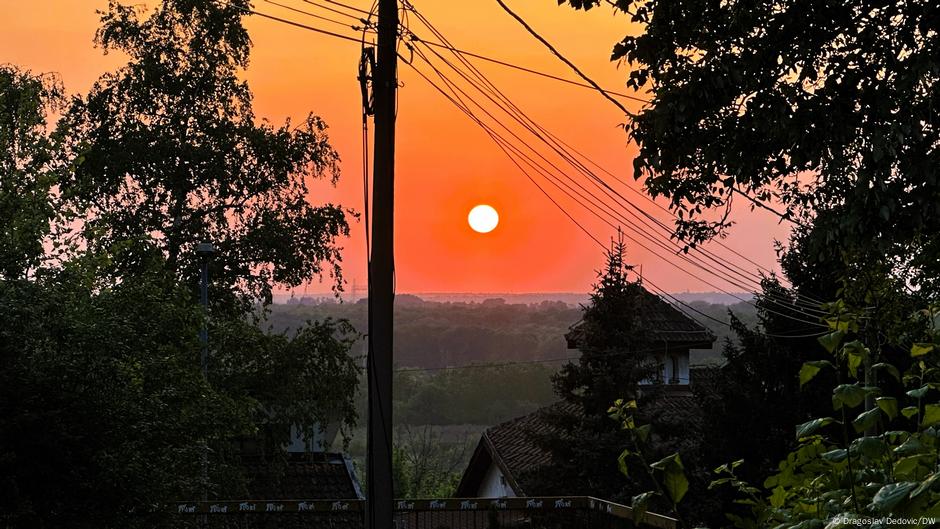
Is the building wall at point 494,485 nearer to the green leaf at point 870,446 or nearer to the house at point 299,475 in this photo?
the house at point 299,475

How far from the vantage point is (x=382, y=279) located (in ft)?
24.7

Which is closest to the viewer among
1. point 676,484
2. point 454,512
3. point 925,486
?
point 925,486

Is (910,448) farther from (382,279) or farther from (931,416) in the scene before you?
(382,279)

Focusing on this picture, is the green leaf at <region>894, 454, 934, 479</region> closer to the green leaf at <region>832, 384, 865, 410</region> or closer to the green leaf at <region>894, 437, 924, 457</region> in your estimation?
the green leaf at <region>894, 437, 924, 457</region>

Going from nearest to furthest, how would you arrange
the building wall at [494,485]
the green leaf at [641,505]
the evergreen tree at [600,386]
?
the green leaf at [641,505] < the evergreen tree at [600,386] < the building wall at [494,485]

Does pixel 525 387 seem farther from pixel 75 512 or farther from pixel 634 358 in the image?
pixel 75 512

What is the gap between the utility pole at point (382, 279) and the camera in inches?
287

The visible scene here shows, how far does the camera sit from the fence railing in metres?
11.2

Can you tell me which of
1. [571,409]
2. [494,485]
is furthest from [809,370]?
[494,485]

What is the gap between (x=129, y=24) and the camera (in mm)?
23922

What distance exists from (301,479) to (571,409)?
24.6ft

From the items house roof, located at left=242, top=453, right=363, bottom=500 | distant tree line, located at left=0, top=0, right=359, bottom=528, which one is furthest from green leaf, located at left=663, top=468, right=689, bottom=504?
house roof, located at left=242, top=453, right=363, bottom=500

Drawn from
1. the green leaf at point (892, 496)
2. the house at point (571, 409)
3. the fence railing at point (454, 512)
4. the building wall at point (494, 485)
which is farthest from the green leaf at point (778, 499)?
the building wall at point (494, 485)

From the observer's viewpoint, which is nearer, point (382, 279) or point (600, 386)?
point (382, 279)
